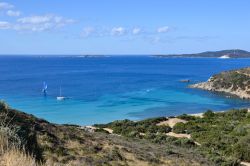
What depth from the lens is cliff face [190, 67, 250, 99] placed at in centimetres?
9726

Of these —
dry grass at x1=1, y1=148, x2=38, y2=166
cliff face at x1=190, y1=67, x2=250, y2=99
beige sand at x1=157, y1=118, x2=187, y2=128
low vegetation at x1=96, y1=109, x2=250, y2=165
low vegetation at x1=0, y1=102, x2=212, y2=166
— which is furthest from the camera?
cliff face at x1=190, y1=67, x2=250, y2=99

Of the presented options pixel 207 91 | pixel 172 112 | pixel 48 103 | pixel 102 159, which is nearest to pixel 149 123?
pixel 172 112

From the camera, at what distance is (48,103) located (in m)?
77.5

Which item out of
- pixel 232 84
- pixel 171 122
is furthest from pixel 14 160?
pixel 232 84

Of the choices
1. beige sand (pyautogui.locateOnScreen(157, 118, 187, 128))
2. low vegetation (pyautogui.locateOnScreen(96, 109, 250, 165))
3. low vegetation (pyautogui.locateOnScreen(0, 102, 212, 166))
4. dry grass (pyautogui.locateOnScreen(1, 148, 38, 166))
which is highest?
dry grass (pyautogui.locateOnScreen(1, 148, 38, 166))

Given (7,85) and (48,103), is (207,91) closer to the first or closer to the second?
(48,103)

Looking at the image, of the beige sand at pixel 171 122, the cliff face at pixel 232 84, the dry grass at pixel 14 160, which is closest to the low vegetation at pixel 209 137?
the beige sand at pixel 171 122

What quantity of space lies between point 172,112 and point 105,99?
62.5 ft

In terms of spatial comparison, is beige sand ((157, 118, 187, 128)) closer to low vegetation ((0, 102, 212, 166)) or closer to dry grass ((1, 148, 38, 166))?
low vegetation ((0, 102, 212, 166))

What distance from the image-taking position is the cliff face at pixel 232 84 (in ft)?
319

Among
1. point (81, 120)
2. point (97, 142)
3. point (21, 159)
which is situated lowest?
point (81, 120)

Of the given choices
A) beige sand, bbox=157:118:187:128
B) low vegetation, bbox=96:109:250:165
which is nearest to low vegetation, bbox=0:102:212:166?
low vegetation, bbox=96:109:250:165

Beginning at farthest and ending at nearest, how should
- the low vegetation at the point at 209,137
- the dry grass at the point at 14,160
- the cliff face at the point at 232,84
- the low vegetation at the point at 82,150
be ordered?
the cliff face at the point at 232,84, the low vegetation at the point at 209,137, the low vegetation at the point at 82,150, the dry grass at the point at 14,160

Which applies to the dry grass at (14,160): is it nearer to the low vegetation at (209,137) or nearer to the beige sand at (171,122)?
the low vegetation at (209,137)
